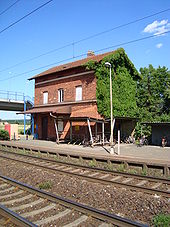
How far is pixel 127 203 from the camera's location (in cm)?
601

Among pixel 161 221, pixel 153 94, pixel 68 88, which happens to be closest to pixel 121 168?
pixel 161 221

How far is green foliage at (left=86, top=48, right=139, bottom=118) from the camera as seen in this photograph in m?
22.2

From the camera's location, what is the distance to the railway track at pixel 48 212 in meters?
4.64

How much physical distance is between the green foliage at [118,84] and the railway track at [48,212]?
16347mm

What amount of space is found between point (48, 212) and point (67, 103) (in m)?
20.0

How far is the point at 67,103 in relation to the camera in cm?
2497

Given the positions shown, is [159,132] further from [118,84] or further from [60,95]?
[60,95]

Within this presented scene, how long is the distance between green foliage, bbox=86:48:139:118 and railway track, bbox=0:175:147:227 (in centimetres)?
1635

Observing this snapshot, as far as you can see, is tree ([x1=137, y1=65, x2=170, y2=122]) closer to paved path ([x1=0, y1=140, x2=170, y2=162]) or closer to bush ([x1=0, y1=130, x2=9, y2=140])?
paved path ([x1=0, y1=140, x2=170, y2=162])

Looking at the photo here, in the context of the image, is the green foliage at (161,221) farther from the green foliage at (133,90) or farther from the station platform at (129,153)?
the green foliage at (133,90)

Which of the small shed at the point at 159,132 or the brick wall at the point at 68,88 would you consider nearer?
the small shed at the point at 159,132

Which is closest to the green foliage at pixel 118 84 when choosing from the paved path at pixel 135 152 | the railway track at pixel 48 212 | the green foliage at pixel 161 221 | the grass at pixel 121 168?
the paved path at pixel 135 152

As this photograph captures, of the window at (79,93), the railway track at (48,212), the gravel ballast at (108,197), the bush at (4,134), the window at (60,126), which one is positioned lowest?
the gravel ballast at (108,197)

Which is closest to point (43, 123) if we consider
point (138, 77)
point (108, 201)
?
point (138, 77)
